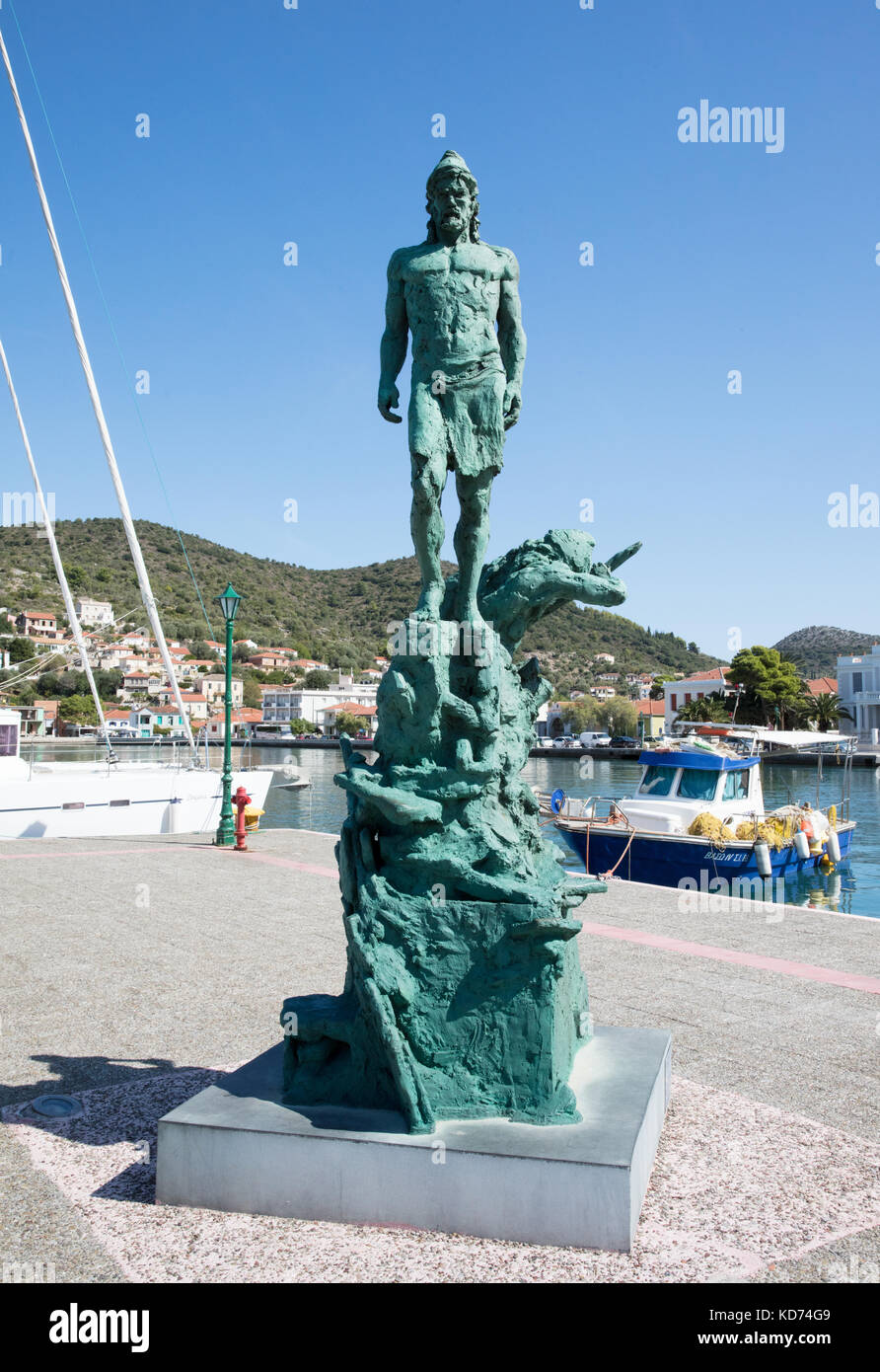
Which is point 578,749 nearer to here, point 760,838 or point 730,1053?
point 760,838

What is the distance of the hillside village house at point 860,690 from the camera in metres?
69.5

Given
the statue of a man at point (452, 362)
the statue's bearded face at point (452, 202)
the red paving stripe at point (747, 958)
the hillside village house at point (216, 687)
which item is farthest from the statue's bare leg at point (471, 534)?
the hillside village house at point (216, 687)

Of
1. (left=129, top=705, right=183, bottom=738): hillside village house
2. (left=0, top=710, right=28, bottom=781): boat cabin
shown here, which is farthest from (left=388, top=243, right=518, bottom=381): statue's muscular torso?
(left=129, top=705, right=183, bottom=738): hillside village house

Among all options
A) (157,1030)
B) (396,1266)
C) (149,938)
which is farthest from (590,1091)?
(149,938)

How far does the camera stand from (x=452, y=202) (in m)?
5.13

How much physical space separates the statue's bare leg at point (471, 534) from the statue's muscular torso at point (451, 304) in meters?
0.60

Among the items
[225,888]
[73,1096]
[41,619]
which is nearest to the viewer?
[73,1096]

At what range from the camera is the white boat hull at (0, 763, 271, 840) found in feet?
55.3

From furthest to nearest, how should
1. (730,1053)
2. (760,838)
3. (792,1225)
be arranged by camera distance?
1. (760,838)
2. (730,1053)
3. (792,1225)

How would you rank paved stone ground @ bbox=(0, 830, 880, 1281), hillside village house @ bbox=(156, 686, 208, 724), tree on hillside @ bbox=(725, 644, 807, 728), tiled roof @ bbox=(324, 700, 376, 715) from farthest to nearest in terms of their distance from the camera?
1. hillside village house @ bbox=(156, 686, 208, 724)
2. tiled roof @ bbox=(324, 700, 376, 715)
3. tree on hillside @ bbox=(725, 644, 807, 728)
4. paved stone ground @ bbox=(0, 830, 880, 1281)

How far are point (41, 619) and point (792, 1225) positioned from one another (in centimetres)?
9675

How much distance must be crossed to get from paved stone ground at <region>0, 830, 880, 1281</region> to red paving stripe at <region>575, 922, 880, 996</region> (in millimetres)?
33

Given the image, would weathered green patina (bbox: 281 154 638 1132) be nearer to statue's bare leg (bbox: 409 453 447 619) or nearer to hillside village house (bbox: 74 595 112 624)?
statue's bare leg (bbox: 409 453 447 619)

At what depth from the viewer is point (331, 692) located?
97125 mm
